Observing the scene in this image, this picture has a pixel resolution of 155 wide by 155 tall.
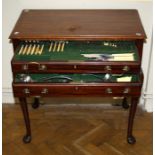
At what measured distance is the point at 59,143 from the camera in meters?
2.28

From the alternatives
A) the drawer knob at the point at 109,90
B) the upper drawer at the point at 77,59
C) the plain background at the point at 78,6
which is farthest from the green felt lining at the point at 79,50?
the plain background at the point at 78,6

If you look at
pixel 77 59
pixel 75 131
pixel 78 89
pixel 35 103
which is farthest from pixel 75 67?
pixel 35 103

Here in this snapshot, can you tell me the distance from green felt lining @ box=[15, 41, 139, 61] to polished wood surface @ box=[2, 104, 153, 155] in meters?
0.73

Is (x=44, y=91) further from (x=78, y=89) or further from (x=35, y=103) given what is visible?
(x=35, y=103)

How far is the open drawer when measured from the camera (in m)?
1.91

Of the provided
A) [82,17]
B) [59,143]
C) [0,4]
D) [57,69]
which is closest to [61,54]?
[57,69]

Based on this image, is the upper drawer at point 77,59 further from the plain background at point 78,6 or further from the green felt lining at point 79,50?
the plain background at point 78,6

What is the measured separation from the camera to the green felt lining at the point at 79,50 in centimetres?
188

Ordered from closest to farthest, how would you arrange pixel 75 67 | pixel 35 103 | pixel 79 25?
1. pixel 75 67
2. pixel 79 25
3. pixel 35 103

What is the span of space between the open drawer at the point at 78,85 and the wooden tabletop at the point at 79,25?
0.26 metres

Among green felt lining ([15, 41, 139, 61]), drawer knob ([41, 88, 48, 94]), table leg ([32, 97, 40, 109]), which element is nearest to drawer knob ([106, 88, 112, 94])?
green felt lining ([15, 41, 139, 61])

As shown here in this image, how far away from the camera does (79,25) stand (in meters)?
2.01

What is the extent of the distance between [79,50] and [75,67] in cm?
15

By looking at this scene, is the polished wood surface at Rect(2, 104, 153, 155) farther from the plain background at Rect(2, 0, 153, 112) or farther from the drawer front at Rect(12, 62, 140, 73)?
the drawer front at Rect(12, 62, 140, 73)
